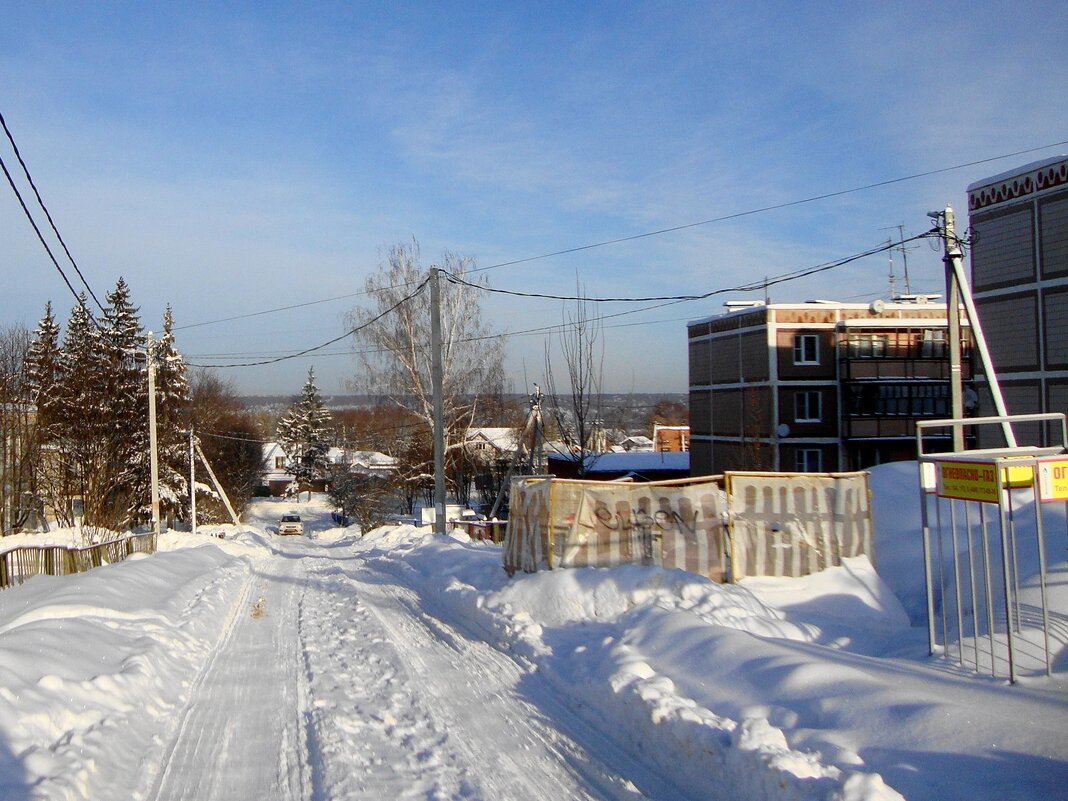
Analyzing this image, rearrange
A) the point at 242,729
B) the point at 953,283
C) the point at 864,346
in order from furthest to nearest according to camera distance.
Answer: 1. the point at 864,346
2. the point at 953,283
3. the point at 242,729

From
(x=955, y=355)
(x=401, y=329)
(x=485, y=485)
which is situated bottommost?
(x=485, y=485)

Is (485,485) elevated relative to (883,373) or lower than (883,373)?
lower

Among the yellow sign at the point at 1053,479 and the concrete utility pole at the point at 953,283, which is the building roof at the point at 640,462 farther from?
the yellow sign at the point at 1053,479

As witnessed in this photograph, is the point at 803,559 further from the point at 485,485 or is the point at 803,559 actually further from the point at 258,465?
the point at 258,465

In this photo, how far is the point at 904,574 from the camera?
1356 cm

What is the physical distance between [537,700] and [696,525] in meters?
5.61

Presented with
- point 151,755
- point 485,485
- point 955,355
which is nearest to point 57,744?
point 151,755

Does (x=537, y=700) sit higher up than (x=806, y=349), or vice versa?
(x=806, y=349)

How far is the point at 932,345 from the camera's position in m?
39.7

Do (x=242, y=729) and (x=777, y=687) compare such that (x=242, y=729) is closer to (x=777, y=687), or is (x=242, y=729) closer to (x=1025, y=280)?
(x=777, y=687)

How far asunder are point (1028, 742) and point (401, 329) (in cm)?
3299

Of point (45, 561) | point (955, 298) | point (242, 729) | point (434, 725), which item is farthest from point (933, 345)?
point (242, 729)

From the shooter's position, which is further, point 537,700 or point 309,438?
point 309,438

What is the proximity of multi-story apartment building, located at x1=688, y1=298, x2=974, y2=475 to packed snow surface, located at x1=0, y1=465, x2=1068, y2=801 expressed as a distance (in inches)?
1055
